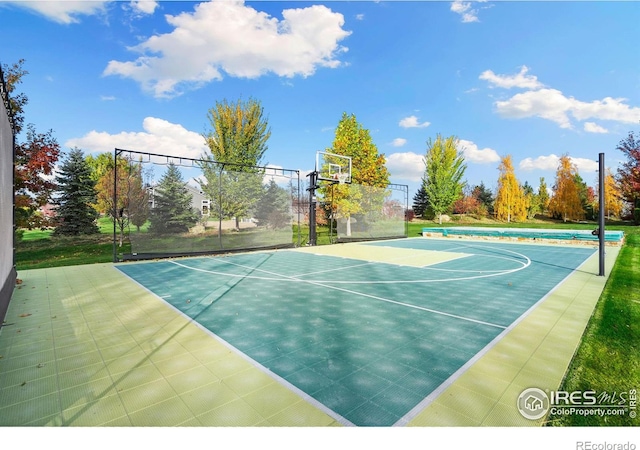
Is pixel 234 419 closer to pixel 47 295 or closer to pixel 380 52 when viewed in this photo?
pixel 47 295

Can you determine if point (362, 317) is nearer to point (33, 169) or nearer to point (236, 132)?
point (33, 169)

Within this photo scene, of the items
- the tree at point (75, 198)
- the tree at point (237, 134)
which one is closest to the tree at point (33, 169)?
the tree at point (237, 134)

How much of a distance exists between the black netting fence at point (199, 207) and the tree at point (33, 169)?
73.7 inches

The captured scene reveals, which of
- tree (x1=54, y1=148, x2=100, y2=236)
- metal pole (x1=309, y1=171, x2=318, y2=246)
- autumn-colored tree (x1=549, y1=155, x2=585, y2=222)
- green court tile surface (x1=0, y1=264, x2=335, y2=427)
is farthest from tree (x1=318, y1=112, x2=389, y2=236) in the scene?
autumn-colored tree (x1=549, y1=155, x2=585, y2=222)

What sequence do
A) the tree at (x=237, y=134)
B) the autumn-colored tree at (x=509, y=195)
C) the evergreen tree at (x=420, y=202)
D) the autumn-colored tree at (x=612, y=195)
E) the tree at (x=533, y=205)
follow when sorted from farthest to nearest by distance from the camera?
1. the evergreen tree at (x=420, y=202)
2. the tree at (x=533, y=205)
3. the autumn-colored tree at (x=509, y=195)
4. the autumn-colored tree at (x=612, y=195)
5. the tree at (x=237, y=134)

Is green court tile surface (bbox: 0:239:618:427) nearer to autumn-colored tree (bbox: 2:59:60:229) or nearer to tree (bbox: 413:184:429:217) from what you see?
autumn-colored tree (bbox: 2:59:60:229)

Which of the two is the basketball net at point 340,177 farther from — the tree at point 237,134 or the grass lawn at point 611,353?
the grass lawn at point 611,353

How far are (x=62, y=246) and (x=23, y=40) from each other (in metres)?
13.3

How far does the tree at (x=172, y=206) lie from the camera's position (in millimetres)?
11699

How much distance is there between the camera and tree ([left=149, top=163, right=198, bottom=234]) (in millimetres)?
11699

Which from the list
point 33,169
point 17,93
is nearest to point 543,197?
point 33,169

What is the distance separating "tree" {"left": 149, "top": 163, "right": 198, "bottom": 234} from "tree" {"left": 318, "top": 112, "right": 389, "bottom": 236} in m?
10.1

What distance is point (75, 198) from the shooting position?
798 inches

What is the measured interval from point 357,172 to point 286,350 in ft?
68.1
